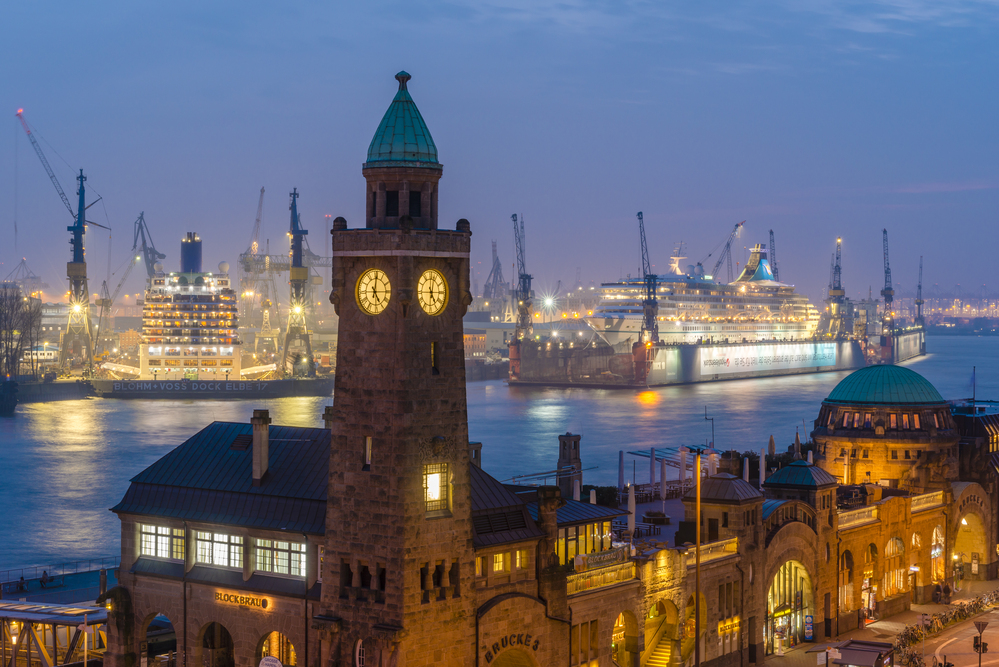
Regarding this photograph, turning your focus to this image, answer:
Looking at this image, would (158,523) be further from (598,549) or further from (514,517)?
(598,549)

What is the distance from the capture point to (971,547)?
225 ft

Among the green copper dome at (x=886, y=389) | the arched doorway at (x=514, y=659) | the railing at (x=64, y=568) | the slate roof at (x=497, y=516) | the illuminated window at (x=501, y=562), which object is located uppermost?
the green copper dome at (x=886, y=389)

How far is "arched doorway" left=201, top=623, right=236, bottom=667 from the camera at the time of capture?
38.2m

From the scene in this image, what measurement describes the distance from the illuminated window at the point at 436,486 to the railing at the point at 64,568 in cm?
3916

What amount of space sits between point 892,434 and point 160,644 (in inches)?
1531

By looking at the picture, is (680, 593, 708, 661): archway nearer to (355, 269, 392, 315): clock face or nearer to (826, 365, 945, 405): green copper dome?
(355, 269, 392, 315): clock face

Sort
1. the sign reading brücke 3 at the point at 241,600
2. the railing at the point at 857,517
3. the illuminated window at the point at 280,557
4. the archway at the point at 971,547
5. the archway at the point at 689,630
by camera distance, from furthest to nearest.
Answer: the archway at the point at 971,547, the railing at the point at 857,517, the archway at the point at 689,630, the sign reading brücke 3 at the point at 241,600, the illuminated window at the point at 280,557

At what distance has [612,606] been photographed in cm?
4094

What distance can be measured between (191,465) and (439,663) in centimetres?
1125

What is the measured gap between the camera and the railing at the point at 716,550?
45.3 metres

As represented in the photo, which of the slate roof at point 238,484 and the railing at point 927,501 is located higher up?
the slate roof at point 238,484

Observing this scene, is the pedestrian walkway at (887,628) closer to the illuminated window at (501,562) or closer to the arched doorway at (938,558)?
the arched doorway at (938,558)

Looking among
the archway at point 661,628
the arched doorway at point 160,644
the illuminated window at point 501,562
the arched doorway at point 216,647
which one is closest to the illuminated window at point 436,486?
the illuminated window at point 501,562

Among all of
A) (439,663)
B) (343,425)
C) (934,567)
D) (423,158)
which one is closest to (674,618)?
(439,663)
